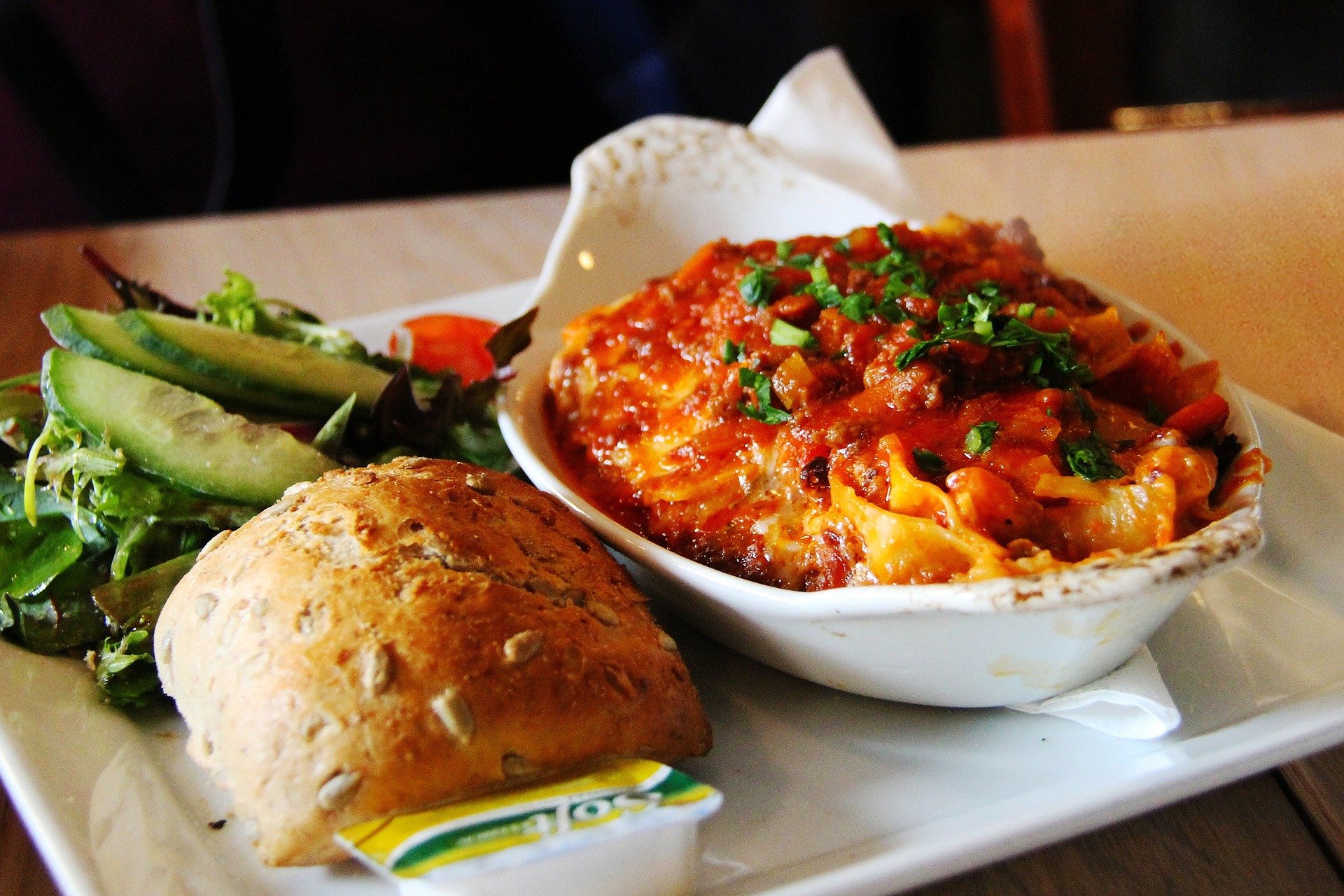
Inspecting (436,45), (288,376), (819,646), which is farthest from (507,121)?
(819,646)

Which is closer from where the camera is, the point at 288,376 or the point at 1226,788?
the point at 1226,788

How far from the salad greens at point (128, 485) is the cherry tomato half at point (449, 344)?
32 centimetres

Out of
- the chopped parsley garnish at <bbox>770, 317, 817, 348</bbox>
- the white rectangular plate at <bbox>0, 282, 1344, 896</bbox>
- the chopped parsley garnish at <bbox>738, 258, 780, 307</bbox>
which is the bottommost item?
the white rectangular plate at <bbox>0, 282, 1344, 896</bbox>

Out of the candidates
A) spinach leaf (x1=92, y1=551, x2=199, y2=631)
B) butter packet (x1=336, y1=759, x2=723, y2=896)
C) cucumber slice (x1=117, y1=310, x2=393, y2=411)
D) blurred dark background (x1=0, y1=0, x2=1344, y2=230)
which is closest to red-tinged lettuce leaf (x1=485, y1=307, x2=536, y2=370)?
cucumber slice (x1=117, y1=310, x2=393, y2=411)

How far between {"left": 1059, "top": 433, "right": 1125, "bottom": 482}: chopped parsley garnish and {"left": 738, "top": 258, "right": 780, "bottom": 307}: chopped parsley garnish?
562mm

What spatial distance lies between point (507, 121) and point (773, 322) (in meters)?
3.73

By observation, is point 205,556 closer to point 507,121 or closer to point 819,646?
point 819,646

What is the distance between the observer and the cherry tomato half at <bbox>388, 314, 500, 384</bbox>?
2.63 meters

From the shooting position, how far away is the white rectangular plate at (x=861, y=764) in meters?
1.35

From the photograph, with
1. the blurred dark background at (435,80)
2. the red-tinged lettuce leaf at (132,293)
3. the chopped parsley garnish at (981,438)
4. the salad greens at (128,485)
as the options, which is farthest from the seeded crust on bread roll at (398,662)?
the blurred dark background at (435,80)

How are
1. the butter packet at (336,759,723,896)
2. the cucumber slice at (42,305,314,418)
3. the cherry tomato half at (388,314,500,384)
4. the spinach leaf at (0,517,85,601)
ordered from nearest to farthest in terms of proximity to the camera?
the butter packet at (336,759,723,896) → the spinach leaf at (0,517,85,601) → the cucumber slice at (42,305,314,418) → the cherry tomato half at (388,314,500,384)

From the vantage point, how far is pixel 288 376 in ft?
7.02

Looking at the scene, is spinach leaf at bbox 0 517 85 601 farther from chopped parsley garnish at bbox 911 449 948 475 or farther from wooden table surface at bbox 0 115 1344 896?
chopped parsley garnish at bbox 911 449 948 475

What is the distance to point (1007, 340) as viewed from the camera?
1.67 meters
